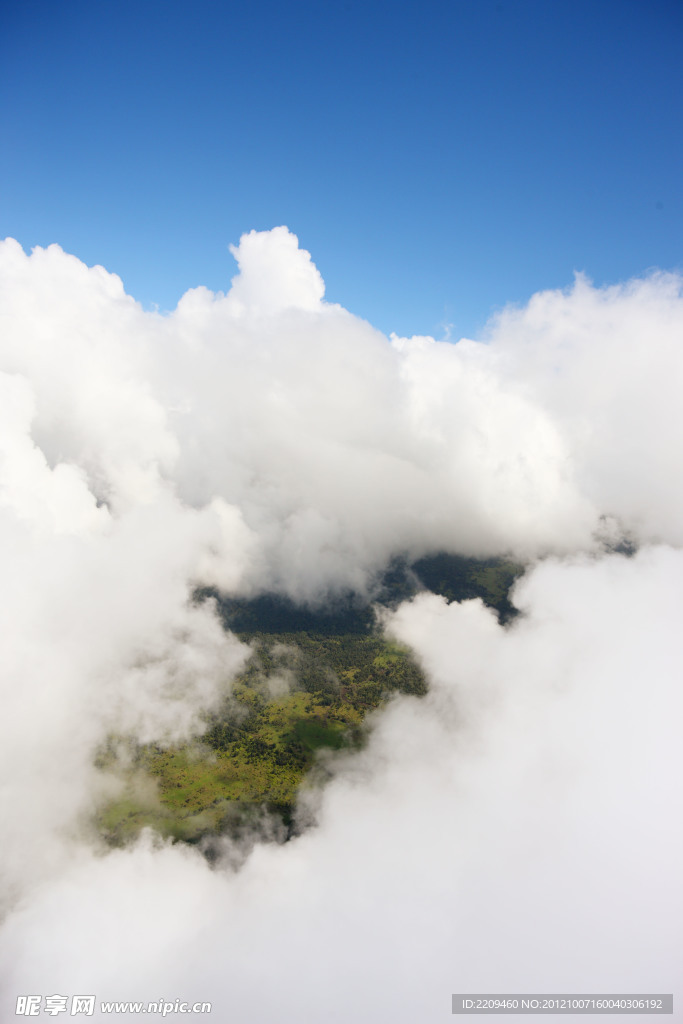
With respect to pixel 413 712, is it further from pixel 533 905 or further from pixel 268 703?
pixel 533 905

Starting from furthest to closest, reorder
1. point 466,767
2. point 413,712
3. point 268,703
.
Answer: point 268,703 < point 413,712 < point 466,767

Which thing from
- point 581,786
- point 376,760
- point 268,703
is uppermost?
point 268,703

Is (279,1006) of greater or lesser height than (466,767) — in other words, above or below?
below

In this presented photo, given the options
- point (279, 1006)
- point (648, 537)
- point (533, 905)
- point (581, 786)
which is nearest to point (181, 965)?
point (279, 1006)

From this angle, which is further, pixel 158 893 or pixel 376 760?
pixel 376 760

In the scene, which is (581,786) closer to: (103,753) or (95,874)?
(95,874)

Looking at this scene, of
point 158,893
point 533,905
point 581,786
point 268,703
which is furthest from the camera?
point 268,703

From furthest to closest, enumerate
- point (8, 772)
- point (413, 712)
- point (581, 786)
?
point (413, 712)
point (8, 772)
point (581, 786)

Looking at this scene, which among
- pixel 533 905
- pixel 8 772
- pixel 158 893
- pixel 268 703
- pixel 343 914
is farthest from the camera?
pixel 268 703

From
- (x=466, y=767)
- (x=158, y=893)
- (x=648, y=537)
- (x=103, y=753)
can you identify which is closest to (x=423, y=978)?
(x=466, y=767)
